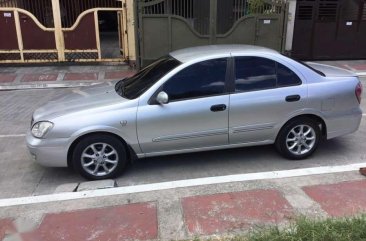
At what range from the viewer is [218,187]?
448 cm

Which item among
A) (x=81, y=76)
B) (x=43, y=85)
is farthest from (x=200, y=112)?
(x=81, y=76)

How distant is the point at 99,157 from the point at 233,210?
1821 mm

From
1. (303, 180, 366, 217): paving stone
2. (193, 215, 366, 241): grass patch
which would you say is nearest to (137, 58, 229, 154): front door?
(303, 180, 366, 217): paving stone

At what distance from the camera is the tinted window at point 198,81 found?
Result: 4.88 metres

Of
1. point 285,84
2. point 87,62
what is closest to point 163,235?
point 285,84

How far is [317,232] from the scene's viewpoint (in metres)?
3.29

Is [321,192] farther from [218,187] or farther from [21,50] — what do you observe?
[21,50]

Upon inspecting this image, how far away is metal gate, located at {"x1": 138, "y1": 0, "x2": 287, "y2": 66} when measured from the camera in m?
11.1

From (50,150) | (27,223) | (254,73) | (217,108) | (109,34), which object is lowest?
(27,223)

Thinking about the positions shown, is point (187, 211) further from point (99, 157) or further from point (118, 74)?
point (118, 74)

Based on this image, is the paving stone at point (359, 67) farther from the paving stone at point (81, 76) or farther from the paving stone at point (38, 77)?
the paving stone at point (38, 77)

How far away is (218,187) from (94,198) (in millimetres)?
1407

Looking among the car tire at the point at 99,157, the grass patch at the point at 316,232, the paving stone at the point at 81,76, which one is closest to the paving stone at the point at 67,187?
the car tire at the point at 99,157

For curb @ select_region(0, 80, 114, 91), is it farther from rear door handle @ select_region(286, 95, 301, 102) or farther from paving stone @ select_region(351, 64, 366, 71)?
paving stone @ select_region(351, 64, 366, 71)
